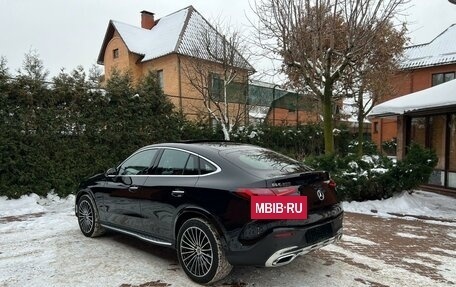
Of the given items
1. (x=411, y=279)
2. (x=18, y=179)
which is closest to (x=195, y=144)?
(x=411, y=279)

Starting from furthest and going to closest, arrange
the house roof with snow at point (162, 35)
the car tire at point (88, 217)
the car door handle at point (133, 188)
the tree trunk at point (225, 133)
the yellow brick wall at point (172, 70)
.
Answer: the house roof with snow at point (162, 35) → the yellow brick wall at point (172, 70) → the tree trunk at point (225, 133) → the car tire at point (88, 217) → the car door handle at point (133, 188)

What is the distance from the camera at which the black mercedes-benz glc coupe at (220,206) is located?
141 inches

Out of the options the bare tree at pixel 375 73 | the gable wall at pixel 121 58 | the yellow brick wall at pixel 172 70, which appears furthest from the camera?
the gable wall at pixel 121 58

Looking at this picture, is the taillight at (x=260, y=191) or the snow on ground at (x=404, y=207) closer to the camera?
the taillight at (x=260, y=191)

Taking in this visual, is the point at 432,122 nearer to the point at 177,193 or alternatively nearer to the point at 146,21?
the point at 177,193

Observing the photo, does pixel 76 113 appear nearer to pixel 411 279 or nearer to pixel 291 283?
pixel 291 283

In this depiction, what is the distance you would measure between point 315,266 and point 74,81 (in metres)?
7.92

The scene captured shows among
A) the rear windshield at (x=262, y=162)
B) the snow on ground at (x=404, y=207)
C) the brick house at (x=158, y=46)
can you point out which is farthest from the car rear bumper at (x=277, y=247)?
the brick house at (x=158, y=46)

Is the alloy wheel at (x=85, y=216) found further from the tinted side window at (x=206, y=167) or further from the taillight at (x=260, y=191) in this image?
the taillight at (x=260, y=191)

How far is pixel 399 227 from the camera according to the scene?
662 cm

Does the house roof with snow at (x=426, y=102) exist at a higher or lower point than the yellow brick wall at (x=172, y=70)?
lower

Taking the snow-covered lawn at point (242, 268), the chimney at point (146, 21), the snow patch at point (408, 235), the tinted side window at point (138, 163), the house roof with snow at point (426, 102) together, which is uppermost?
the chimney at point (146, 21)

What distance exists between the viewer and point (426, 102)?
9.95m

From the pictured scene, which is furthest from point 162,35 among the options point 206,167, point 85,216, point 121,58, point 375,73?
point 206,167
